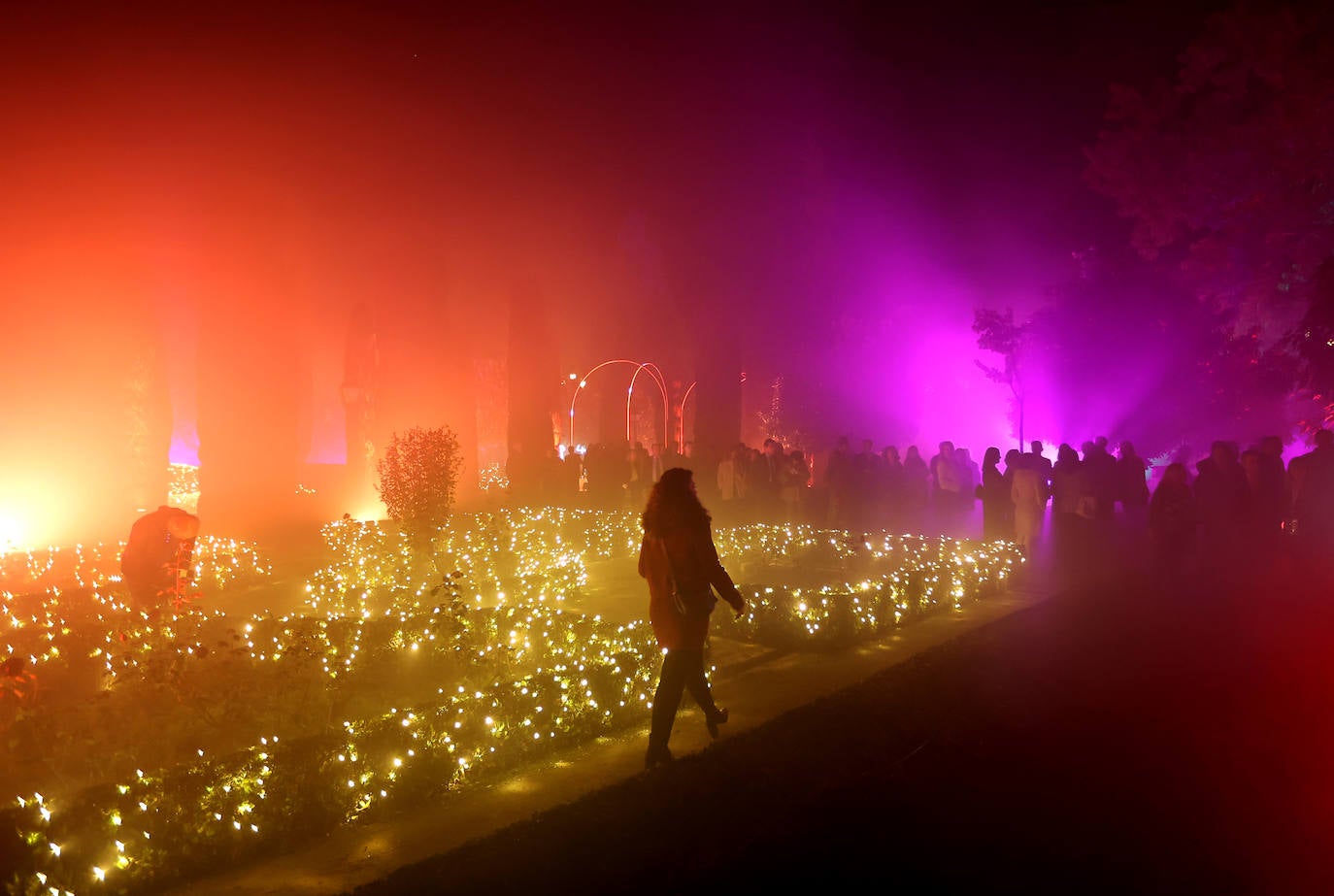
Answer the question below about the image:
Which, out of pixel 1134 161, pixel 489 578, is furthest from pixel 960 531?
pixel 489 578

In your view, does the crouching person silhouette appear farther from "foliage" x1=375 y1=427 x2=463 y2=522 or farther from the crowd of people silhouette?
the crowd of people silhouette

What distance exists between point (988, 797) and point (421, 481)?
8.91 meters

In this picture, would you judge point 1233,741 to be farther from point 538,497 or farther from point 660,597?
point 538,497

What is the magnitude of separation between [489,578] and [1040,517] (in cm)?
858

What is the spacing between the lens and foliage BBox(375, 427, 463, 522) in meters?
12.1

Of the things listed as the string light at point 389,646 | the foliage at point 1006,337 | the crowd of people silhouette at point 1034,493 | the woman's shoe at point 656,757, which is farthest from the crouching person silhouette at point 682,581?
the foliage at point 1006,337

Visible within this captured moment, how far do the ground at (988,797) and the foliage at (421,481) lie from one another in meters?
6.91

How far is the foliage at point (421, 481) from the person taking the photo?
12.1m

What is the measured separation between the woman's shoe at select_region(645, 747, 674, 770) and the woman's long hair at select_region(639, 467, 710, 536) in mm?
1369

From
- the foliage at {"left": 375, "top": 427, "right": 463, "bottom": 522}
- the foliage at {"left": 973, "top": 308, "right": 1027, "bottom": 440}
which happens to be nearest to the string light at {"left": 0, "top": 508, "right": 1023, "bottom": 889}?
the foliage at {"left": 375, "top": 427, "right": 463, "bottom": 522}

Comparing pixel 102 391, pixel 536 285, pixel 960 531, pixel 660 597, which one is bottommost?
pixel 960 531

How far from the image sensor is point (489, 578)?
12.4 meters

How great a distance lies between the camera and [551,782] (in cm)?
525

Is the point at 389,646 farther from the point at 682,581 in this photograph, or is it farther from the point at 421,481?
the point at 421,481
